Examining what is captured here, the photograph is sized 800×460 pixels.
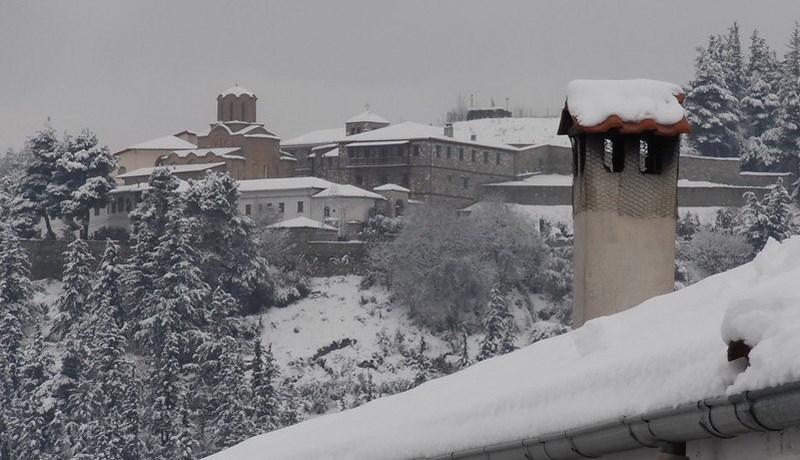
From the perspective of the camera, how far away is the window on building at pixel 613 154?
12125mm

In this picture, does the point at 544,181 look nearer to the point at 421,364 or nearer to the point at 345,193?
the point at 345,193

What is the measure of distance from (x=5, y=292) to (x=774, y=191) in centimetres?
3380

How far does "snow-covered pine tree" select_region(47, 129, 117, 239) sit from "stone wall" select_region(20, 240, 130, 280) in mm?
3346

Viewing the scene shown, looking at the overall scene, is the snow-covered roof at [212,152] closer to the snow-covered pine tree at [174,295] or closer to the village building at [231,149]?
the village building at [231,149]

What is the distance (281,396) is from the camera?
85.9m

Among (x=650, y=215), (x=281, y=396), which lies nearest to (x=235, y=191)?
(x=281, y=396)

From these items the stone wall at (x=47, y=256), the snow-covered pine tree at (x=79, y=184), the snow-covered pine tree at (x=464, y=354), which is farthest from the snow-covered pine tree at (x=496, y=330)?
the snow-covered pine tree at (x=79, y=184)

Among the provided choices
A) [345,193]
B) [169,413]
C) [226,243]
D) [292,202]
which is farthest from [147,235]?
[169,413]

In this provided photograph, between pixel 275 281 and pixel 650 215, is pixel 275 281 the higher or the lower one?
the lower one

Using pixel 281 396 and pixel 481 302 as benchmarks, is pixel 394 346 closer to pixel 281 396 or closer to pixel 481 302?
pixel 481 302

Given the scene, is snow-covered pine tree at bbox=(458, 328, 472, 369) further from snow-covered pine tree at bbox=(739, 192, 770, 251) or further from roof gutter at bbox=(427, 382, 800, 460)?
roof gutter at bbox=(427, 382, 800, 460)

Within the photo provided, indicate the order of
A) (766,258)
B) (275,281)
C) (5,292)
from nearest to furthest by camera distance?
1. (766,258)
2. (5,292)
3. (275,281)

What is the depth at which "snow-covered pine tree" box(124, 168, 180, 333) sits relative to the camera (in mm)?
98812

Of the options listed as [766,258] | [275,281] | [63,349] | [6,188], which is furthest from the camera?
[6,188]
